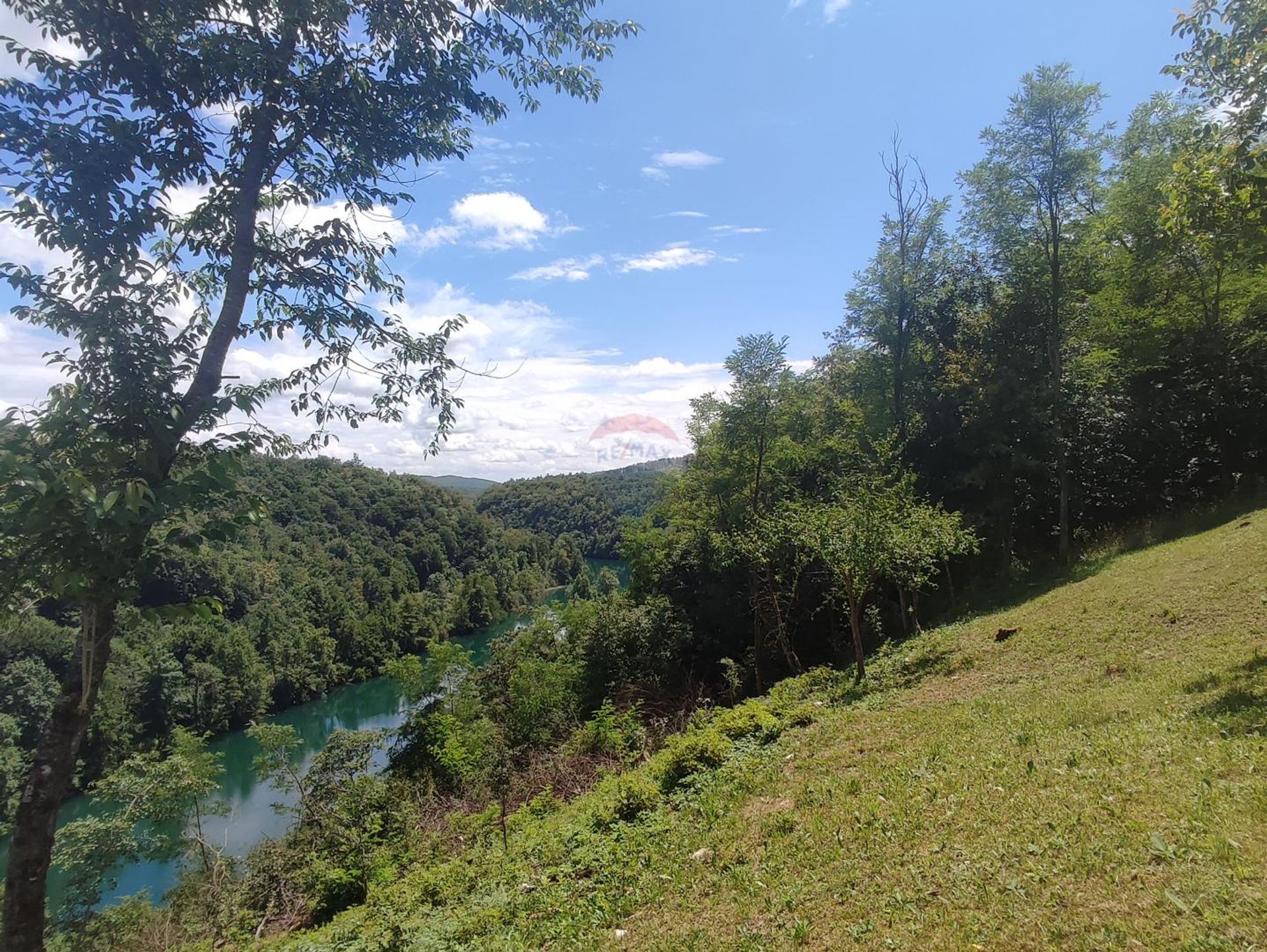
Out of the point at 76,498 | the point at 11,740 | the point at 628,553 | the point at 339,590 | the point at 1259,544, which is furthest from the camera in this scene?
the point at 339,590

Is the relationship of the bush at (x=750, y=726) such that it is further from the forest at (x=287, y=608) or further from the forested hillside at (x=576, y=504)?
the forested hillside at (x=576, y=504)

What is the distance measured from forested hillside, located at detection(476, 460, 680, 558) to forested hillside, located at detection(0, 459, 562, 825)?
10.2m

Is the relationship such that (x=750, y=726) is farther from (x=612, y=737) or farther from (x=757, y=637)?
(x=757, y=637)

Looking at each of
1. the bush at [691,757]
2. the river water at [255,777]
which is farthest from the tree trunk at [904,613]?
the river water at [255,777]

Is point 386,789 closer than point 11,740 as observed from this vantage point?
Yes

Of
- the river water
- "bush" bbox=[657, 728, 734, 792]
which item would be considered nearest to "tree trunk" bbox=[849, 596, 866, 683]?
"bush" bbox=[657, 728, 734, 792]

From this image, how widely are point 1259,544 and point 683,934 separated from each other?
12916 millimetres

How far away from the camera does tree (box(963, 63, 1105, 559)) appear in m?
14.5

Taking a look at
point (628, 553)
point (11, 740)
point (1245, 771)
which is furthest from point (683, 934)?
point (11, 740)

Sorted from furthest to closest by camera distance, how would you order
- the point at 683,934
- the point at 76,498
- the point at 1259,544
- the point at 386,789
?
the point at 386,789 → the point at 1259,544 → the point at 683,934 → the point at 76,498

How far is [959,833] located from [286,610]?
71725mm

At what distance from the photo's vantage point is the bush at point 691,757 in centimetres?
766

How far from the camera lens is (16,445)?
1.92 m

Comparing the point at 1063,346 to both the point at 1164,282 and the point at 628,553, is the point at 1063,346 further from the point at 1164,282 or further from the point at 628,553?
the point at 628,553
